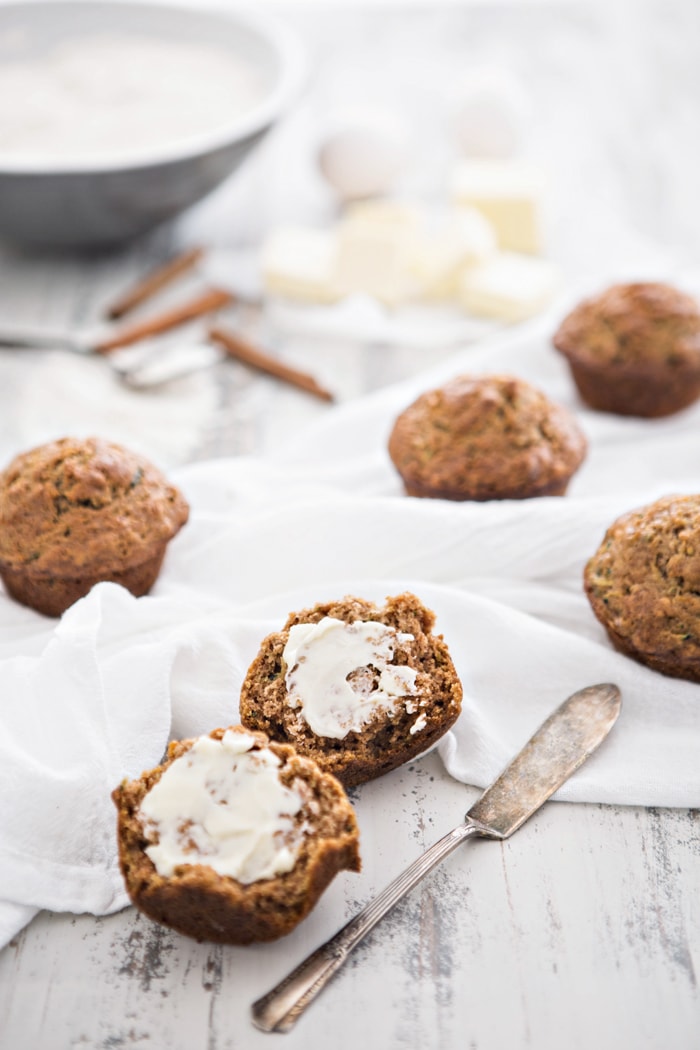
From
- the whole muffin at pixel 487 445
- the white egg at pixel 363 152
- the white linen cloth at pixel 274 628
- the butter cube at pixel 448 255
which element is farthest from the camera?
the white egg at pixel 363 152

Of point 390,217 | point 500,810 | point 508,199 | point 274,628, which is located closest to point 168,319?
point 390,217

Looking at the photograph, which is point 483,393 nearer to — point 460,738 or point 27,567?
point 460,738

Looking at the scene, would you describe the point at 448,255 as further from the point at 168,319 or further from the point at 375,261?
the point at 168,319

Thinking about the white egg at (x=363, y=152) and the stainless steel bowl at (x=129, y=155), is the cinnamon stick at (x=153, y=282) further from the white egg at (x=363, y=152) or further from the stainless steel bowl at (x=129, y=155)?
the white egg at (x=363, y=152)

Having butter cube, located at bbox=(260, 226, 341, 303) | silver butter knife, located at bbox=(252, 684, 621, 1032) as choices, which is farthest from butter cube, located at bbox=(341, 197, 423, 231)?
silver butter knife, located at bbox=(252, 684, 621, 1032)

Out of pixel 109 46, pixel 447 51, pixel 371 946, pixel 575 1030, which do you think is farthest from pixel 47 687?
pixel 447 51

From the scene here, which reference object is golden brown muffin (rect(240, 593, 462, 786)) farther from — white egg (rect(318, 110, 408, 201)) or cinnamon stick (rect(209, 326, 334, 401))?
white egg (rect(318, 110, 408, 201))

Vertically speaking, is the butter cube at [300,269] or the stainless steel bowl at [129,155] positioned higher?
the stainless steel bowl at [129,155]

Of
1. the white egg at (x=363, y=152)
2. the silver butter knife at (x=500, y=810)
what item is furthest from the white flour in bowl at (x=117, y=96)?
the silver butter knife at (x=500, y=810)
